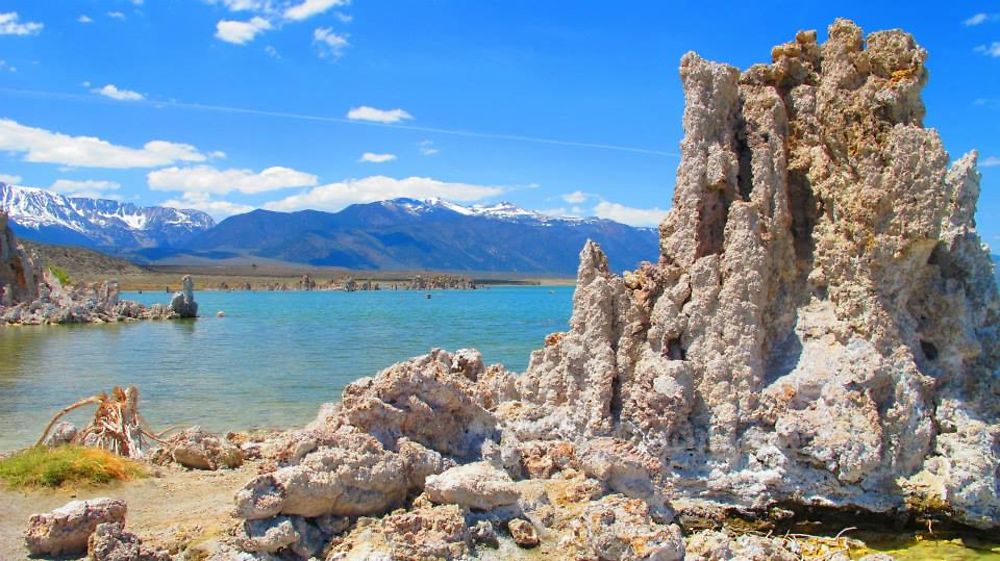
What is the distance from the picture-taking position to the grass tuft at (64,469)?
809 cm

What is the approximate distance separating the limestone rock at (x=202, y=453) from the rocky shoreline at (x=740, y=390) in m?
2.76

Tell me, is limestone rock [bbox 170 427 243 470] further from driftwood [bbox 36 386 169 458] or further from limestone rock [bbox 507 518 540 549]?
limestone rock [bbox 507 518 540 549]

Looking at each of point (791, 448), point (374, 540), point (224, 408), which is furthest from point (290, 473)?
point (224, 408)

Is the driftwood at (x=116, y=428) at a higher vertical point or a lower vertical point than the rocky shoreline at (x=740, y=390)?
lower

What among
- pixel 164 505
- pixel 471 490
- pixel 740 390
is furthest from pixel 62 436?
pixel 740 390

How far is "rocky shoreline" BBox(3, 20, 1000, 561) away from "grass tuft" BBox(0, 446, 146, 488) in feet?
9.01

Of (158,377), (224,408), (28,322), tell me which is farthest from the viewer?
(28,322)

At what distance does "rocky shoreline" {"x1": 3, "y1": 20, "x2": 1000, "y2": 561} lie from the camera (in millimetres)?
6062

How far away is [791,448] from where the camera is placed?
7.01 m

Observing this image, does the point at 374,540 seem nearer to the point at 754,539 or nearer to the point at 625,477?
the point at 625,477

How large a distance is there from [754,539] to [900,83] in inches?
181

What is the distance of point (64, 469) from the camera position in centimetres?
822

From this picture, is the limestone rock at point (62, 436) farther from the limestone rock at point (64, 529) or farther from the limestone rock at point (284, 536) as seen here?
the limestone rock at point (284, 536)

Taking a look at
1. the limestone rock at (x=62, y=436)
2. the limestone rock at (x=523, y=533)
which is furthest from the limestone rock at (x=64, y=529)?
the limestone rock at (x=62, y=436)
